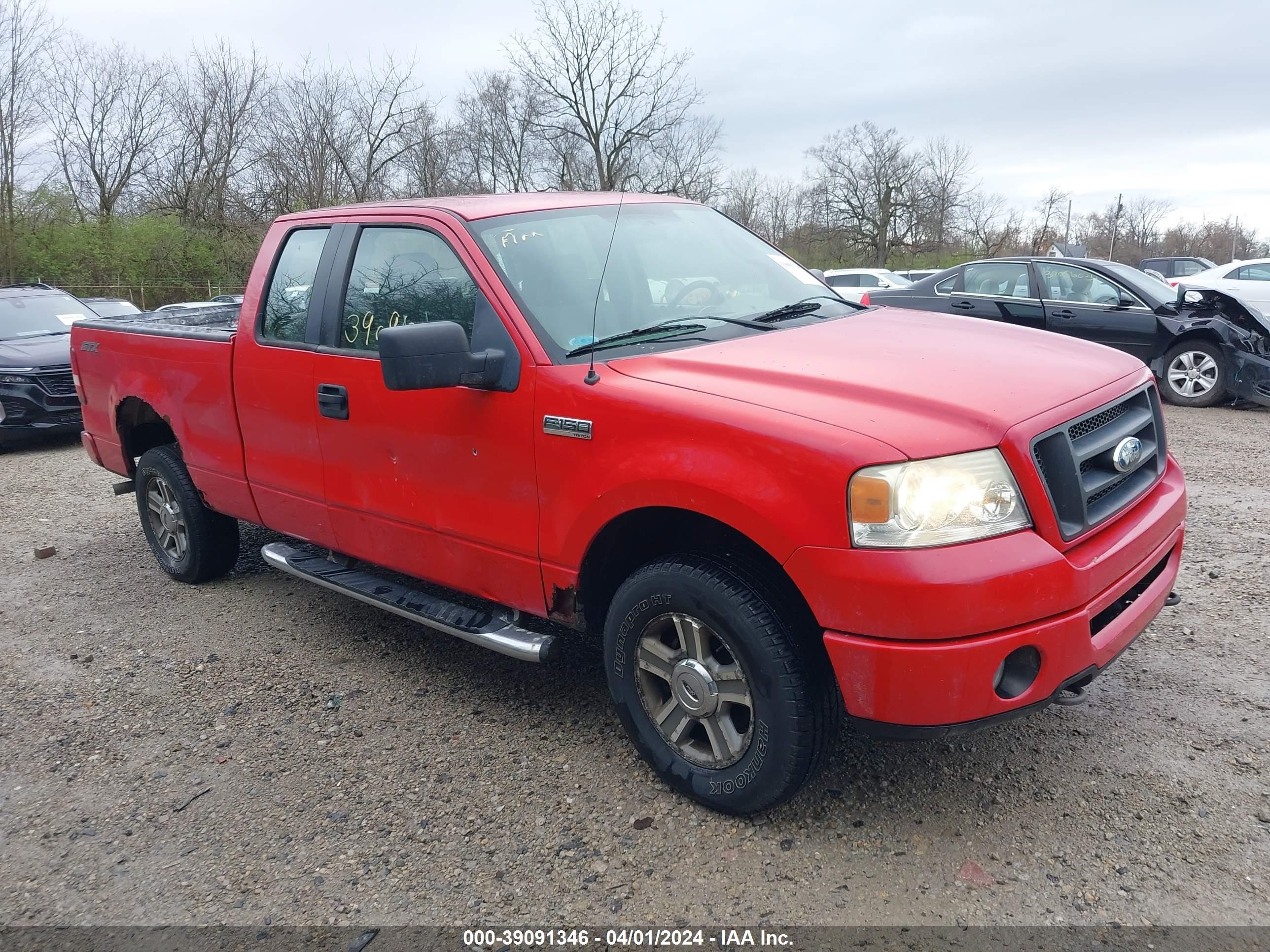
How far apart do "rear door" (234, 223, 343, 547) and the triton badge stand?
4.54 ft

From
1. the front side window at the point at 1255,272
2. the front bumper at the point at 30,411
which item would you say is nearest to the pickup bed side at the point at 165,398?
the front bumper at the point at 30,411

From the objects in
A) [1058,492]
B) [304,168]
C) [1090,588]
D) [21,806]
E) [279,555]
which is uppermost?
[304,168]

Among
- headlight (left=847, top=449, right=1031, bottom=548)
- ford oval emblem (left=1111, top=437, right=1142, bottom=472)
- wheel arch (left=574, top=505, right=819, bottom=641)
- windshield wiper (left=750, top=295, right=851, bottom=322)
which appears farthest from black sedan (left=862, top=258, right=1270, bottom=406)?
headlight (left=847, top=449, right=1031, bottom=548)

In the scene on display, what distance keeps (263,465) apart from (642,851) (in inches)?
102

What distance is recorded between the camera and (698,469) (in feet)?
8.98

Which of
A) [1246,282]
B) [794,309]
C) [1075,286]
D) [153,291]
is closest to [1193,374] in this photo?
[1075,286]

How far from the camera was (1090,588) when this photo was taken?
260cm

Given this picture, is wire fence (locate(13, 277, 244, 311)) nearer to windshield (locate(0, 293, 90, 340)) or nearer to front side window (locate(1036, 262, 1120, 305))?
windshield (locate(0, 293, 90, 340))

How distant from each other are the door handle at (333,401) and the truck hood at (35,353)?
7268mm

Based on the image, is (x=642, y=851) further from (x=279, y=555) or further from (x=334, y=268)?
(x=334, y=268)

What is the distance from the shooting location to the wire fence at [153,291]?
30.9m

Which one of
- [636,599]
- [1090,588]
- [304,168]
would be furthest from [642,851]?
[304,168]

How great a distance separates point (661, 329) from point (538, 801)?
64.9 inches

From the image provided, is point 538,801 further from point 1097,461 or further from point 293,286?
point 293,286
